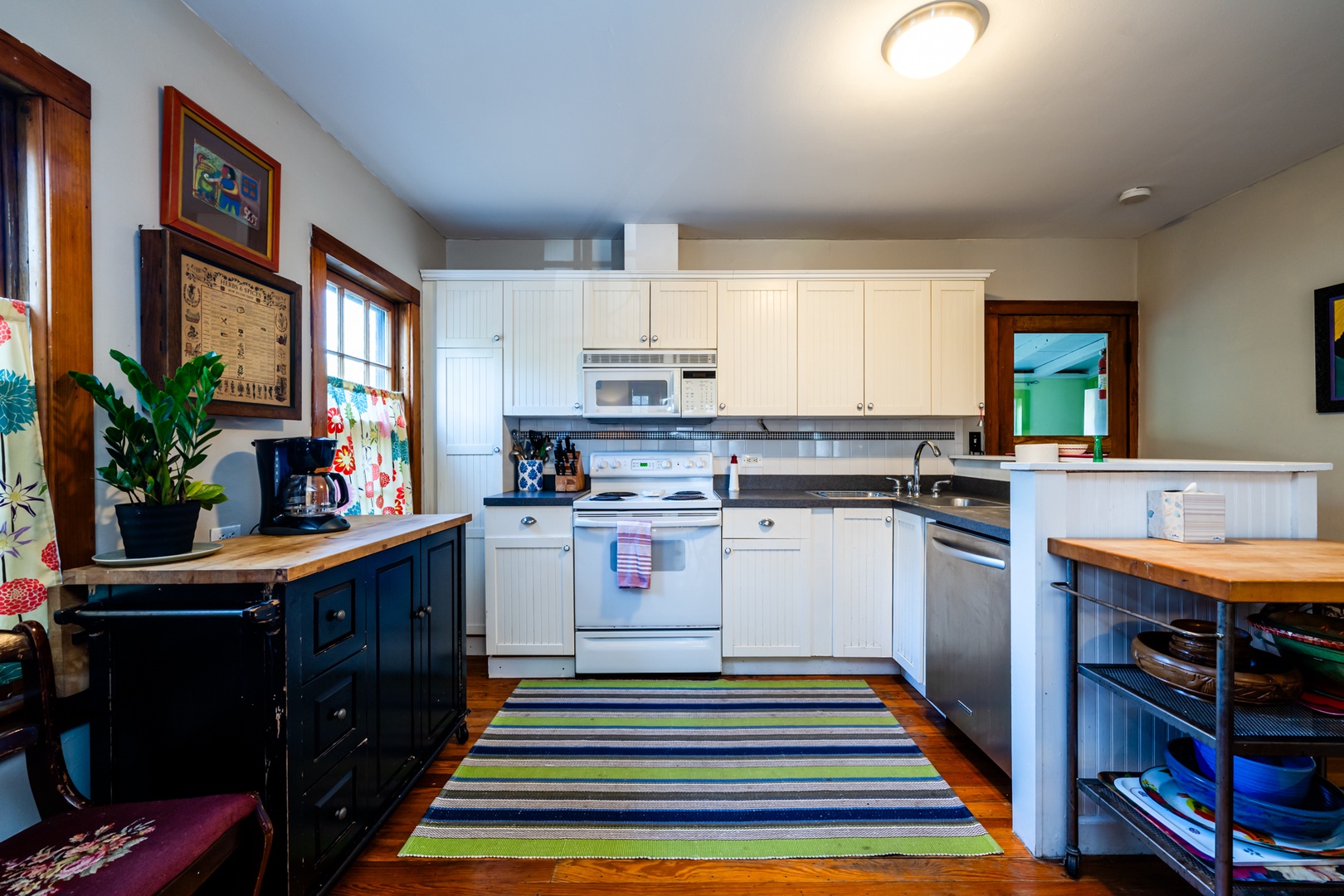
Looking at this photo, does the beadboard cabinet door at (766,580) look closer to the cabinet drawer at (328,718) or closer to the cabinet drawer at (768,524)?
the cabinet drawer at (768,524)

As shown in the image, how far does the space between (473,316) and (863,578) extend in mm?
2634

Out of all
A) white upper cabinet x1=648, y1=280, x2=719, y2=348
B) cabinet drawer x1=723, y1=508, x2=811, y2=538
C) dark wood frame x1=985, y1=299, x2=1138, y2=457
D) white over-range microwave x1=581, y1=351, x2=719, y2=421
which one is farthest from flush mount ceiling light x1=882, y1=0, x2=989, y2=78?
dark wood frame x1=985, y1=299, x2=1138, y2=457

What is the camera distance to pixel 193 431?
1360mm

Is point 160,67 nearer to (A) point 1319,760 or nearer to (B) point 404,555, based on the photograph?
(B) point 404,555

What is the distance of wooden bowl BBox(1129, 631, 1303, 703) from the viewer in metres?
1.24

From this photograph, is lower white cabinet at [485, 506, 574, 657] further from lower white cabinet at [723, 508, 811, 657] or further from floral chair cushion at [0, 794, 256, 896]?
floral chair cushion at [0, 794, 256, 896]

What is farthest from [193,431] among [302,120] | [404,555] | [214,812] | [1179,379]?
[1179,379]

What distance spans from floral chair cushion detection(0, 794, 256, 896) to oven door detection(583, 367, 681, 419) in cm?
233

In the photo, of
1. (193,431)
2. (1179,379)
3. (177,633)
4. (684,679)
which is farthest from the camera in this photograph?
(1179,379)

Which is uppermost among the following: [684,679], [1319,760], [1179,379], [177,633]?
[1179,379]

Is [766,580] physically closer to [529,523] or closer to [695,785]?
[695,785]

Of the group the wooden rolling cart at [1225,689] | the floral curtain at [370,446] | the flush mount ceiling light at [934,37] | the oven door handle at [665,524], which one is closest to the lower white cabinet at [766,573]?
the oven door handle at [665,524]

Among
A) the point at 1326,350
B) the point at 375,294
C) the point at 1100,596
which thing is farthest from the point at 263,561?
the point at 1326,350

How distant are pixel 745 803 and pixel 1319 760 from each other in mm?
1907
